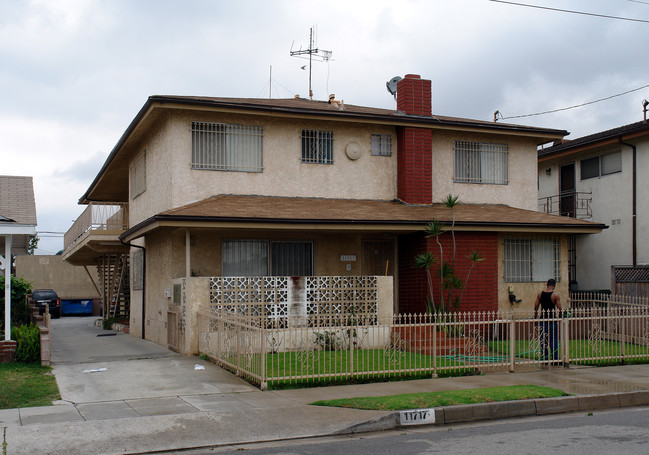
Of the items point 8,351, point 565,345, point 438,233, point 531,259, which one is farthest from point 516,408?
point 531,259

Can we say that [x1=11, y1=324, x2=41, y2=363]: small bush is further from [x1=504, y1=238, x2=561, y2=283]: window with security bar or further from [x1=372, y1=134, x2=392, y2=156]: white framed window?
[x1=504, y1=238, x2=561, y2=283]: window with security bar

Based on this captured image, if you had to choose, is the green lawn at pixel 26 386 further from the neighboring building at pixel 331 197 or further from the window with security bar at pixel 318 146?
the window with security bar at pixel 318 146

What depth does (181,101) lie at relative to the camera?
16.8m

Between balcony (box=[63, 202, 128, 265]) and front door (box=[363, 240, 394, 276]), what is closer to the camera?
front door (box=[363, 240, 394, 276])

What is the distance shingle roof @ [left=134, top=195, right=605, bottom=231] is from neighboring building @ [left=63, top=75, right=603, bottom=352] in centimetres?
5

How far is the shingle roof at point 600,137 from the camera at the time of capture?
22.3m

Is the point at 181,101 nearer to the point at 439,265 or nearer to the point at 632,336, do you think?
the point at 439,265

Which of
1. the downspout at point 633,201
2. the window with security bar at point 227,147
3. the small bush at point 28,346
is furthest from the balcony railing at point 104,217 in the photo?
the downspout at point 633,201

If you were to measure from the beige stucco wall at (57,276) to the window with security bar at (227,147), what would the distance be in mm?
30437

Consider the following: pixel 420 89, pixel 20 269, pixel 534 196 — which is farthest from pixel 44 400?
pixel 20 269

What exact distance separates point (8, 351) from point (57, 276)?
34.5 m

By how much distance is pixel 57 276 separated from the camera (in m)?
45.7

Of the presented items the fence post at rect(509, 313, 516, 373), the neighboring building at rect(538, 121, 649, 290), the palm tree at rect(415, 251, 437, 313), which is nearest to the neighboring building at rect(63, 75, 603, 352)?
the palm tree at rect(415, 251, 437, 313)

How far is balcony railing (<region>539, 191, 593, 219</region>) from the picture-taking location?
25.3 m
